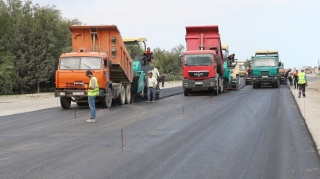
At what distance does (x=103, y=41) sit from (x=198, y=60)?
8.67 meters

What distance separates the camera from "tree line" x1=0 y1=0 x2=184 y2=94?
46562mm

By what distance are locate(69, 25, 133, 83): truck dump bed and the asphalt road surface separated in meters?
5.99

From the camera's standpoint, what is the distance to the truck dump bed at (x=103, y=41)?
22172mm

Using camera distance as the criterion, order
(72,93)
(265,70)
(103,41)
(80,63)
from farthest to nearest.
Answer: (265,70)
(103,41)
(80,63)
(72,93)

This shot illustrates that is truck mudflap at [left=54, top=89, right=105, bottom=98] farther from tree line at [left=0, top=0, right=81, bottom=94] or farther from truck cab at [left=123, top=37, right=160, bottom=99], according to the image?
tree line at [left=0, top=0, right=81, bottom=94]

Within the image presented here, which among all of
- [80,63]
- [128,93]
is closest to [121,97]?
[128,93]

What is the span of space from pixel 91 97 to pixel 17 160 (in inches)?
275

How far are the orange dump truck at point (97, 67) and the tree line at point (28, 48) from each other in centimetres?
2235

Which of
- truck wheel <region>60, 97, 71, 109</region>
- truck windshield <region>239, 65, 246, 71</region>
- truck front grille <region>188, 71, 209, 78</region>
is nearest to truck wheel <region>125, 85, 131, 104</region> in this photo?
truck wheel <region>60, 97, 71, 109</region>

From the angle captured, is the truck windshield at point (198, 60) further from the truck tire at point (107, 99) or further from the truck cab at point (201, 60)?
the truck tire at point (107, 99)

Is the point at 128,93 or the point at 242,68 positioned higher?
the point at 242,68

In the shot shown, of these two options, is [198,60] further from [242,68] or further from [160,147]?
[242,68]

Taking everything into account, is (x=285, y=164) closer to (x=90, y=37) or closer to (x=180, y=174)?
(x=180, y=174)

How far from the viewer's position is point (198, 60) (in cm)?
2944
